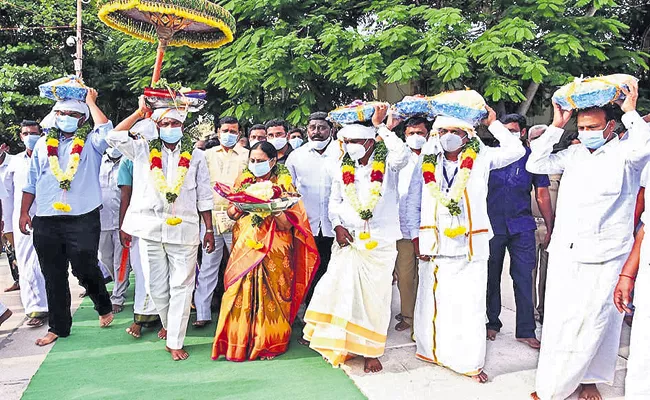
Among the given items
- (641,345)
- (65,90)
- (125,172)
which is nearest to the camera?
(641,345)

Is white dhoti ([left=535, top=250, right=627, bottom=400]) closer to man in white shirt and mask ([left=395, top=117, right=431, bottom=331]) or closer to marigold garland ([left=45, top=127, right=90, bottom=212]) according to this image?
man in white shirt and mask ([left=395, top=117, right=431, bottom=331])

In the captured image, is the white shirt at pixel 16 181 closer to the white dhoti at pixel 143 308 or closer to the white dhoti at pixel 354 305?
the white dhoti at pixel 143 308

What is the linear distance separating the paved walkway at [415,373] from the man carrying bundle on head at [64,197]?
1.30 feet

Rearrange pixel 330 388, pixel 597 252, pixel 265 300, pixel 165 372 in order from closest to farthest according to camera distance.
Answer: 1. pixel 597 252
2. pixel 330 388
3. pixel 165 372
4. pixel 265 300

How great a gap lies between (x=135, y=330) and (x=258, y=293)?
4.52 feet

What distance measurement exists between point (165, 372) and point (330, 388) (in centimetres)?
128

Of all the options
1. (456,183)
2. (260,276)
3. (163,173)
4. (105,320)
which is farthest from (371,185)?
(105,320)

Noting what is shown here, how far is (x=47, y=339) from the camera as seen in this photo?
189 inches

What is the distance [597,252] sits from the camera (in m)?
3.38

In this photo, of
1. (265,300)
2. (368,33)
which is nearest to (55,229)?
(265,300)

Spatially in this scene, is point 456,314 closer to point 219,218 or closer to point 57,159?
point 219,218

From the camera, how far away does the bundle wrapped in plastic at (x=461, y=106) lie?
403 cm

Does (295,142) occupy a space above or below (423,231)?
above

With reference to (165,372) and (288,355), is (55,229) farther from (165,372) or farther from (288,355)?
(288,355)
